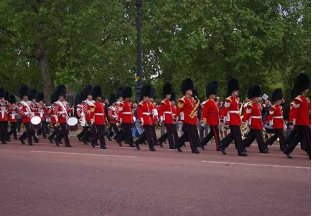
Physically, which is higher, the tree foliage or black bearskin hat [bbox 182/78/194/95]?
the tree foliage

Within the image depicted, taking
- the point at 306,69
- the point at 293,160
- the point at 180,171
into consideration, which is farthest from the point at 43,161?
the point at 306,69

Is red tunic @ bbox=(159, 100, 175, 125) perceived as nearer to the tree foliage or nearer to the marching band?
the marching band

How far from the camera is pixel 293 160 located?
1130 centimetres

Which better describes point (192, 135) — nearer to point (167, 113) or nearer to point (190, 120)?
point (190, 120)

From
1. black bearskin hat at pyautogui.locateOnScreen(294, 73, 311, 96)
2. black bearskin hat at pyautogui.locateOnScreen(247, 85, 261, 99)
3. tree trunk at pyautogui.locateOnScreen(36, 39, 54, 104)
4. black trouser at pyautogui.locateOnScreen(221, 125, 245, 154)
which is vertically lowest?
black trouser at pyautogui.locateOnScreen(221, 125, 245, 154)

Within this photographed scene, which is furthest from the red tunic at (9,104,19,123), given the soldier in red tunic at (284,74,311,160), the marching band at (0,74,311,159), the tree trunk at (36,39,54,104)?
the soldier in red tunic at (284,74,311,160)

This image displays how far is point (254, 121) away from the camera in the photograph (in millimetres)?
13141

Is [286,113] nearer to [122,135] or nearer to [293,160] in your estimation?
[293,160]

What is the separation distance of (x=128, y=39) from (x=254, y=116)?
18.4 meters

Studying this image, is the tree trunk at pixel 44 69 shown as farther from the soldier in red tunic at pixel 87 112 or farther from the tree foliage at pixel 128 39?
the soldier in red tunic at pixel 87 112

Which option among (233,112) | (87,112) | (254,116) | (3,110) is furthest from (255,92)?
(3,110)

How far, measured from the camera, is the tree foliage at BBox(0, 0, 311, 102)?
26.5m

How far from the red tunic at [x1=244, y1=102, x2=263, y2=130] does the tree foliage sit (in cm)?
1215

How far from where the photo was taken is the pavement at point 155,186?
6.38m
